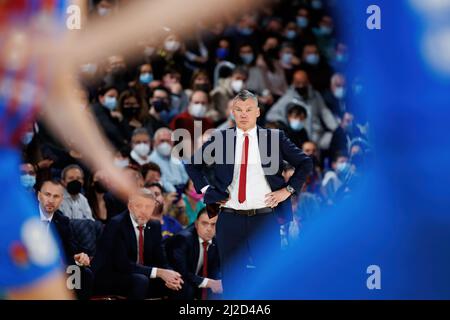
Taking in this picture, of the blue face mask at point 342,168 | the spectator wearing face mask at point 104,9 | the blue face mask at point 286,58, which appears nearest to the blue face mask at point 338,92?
the blue face mask at point 286,58

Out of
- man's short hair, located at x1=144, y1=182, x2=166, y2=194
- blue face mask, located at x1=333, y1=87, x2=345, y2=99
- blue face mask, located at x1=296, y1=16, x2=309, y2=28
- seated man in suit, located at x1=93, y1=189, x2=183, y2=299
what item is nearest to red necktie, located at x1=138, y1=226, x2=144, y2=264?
seated man in suit, located at x1=93, y1=189, x2=183, y2=299

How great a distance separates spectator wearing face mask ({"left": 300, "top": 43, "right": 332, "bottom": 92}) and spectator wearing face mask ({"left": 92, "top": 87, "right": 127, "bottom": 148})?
194cm

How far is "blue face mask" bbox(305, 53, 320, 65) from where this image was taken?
976cm

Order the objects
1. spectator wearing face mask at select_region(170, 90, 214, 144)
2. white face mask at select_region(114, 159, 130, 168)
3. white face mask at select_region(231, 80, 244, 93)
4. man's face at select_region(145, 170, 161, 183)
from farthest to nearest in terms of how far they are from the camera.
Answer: white face mask at select_region(231, 80, 244, 93) < spectator wearing face mask at select_region(170, 90, 214, 144) < white face mask at select_region(114, 159, 130, 168) < man's face at select_region(145, 170, 161, 183)

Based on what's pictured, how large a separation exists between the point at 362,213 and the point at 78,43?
7.61 feet

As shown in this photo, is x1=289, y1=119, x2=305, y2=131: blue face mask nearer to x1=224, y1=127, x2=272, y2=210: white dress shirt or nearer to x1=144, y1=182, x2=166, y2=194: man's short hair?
x1=144, y1=182, x2=166, y2=194: man's short hair

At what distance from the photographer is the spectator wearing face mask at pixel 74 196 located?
721cm

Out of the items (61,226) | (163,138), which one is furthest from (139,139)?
(61,226)

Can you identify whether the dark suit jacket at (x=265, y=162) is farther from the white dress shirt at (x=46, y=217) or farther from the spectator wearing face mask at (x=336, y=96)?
the spectator wearing face mask at (x=336, y=96)

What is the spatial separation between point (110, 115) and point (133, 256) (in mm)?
1919

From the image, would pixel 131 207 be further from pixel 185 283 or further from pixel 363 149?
pixel 363 149

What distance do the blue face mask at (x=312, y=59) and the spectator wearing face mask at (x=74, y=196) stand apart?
3107 mm

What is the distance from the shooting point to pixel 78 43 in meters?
7.23

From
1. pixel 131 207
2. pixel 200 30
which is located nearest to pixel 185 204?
pixel 131 207
